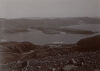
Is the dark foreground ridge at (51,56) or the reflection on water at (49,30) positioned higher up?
the reflection on water at (49,30)

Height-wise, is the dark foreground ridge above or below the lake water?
below

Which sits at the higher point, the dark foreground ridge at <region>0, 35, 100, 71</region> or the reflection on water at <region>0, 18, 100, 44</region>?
the reflection on water at <region>0, 18, 100, 44</region>

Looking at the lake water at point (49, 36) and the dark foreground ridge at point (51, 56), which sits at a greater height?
the lake water at point (49, 36)
